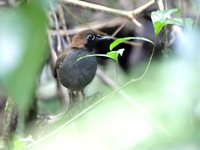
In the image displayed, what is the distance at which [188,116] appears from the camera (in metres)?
0.52

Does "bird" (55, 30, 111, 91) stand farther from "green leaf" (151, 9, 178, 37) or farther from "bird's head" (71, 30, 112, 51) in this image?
"green leaf" (151, 9, 178, 37)

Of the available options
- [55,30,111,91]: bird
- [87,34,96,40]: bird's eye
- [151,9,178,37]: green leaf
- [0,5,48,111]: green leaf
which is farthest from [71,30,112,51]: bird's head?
[0,5,48,111]: green leaf

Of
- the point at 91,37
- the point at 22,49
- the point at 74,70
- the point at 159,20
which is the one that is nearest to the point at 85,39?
the point at 91,37

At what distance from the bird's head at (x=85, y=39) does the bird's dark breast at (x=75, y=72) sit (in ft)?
0.69

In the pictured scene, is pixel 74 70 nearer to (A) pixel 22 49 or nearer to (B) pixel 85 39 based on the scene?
(B) pixel 85 39

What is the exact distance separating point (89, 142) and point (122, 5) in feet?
12.6

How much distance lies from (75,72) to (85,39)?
1.23 ft

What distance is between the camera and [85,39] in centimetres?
293

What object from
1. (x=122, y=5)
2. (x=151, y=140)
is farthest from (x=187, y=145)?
(x=122, y=5)

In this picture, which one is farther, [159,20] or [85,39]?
[85,39]

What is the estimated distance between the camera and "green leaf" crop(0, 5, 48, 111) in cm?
36

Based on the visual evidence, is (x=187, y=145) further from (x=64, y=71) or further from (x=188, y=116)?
(x=64, y=71)

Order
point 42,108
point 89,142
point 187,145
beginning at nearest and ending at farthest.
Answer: point 187,145 → point 89,142 → point 42,108

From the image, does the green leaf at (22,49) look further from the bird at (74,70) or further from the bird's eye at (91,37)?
the bird's eye at (91,37)
